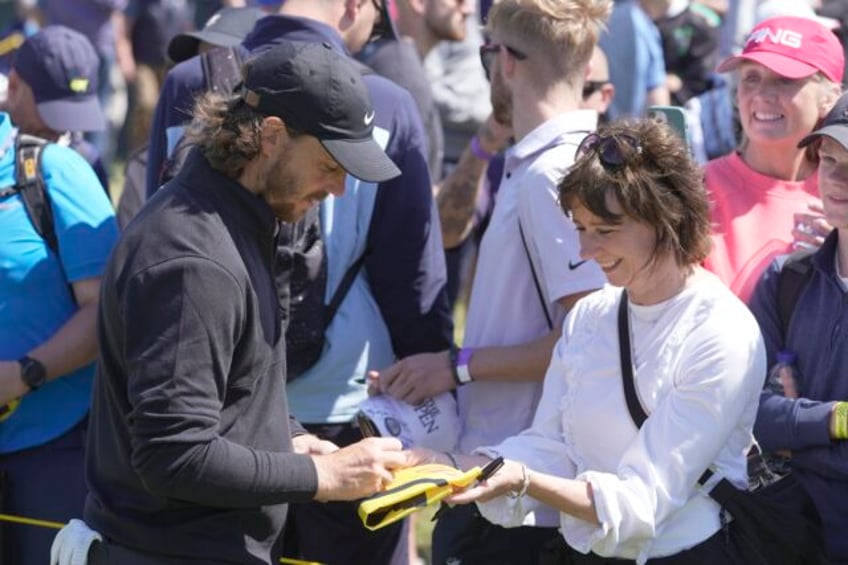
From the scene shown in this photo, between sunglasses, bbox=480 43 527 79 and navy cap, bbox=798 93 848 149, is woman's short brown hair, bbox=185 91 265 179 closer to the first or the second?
sunglasses, bbox=480 43 527 79

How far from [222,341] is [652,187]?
1.03m

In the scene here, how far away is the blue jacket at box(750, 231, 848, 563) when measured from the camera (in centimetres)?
354

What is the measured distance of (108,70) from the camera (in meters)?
12.2

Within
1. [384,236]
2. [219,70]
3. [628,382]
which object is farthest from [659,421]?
[219,70]

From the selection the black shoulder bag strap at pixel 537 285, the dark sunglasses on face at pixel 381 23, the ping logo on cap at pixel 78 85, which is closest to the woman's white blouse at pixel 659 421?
the black shoulder bag strap at pixel 537 285

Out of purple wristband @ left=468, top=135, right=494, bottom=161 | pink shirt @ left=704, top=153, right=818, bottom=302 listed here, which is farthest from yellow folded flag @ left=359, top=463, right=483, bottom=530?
purple wristband @ left=468, top=135, right=494, bottom=161

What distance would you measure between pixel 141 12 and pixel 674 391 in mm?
9384

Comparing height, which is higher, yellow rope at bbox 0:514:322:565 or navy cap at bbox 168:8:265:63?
navy cap at bbox 168:8:265:63

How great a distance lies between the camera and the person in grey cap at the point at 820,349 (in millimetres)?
3535

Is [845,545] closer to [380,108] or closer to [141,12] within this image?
[380,108]

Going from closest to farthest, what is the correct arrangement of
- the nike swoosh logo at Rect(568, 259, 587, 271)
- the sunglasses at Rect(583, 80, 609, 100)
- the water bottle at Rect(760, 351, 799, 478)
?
the water bottle at Rect(760, 351, 799, 478)
the nike swoosh logo at Rect(568, 259, 587, 271)
the sunglasses at Rect(583, 80, 609, 100)

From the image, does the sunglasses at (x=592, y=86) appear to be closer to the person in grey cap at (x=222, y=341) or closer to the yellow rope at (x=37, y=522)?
the person in grey cap at (x=222, y=341)

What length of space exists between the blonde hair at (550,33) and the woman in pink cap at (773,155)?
1.55 feet

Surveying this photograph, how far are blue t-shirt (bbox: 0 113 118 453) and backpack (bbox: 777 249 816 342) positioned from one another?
6.37 ft
